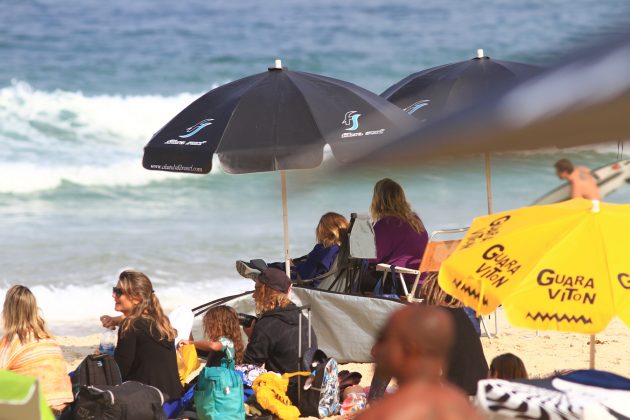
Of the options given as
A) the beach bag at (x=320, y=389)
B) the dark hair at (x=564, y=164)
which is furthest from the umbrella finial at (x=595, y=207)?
the beach bag at (x=320, y=389)

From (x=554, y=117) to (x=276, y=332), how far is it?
15.8ft

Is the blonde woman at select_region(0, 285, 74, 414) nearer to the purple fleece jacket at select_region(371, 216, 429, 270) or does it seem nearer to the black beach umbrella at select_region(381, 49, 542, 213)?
the purple fleece jacket at select_region(371, 216, 429, 270)

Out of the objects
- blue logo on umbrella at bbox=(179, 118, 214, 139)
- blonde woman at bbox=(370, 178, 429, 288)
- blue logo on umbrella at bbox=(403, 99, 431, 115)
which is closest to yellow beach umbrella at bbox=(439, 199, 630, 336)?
blonde woman at bbox=(370, 178, 429, 288)

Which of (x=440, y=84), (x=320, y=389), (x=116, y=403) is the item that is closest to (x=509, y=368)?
(x=320, y=389)

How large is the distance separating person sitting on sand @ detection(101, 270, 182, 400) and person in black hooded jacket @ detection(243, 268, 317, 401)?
23.2 inches

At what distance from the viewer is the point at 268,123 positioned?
7484 mm

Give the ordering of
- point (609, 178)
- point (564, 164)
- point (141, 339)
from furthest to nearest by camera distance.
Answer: point (141, 339) < point (609, 178) < point (564, 164)

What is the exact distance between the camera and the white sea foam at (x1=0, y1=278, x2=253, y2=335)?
11568mm

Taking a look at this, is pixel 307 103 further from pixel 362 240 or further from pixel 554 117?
pixel 554 117

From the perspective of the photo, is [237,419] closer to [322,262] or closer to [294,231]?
[322,262]

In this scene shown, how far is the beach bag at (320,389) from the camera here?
6.31m

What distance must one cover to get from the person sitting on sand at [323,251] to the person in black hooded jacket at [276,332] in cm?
143

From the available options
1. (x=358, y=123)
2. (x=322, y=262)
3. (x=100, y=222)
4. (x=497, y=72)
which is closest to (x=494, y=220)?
(x=358, y=123)

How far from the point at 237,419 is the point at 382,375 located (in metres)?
3.44
